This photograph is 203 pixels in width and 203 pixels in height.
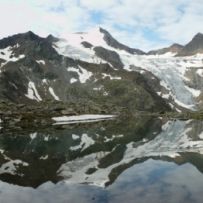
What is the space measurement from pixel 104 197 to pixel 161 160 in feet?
75.4

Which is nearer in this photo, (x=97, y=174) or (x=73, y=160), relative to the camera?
(x=97, y=174)

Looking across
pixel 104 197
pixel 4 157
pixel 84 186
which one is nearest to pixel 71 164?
pixel 4 157

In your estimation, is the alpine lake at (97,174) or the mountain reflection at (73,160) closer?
the alpine lake at (97,174)

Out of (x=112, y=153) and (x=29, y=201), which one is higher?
(x=29, y=201)

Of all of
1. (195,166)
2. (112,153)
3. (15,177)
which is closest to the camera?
(15,177)

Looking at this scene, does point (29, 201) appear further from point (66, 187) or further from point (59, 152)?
point (59, 152)

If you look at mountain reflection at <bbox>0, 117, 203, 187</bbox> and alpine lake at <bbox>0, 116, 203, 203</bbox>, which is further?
mountain reflection at <bbox>0, 117, 203, 187</bbox>

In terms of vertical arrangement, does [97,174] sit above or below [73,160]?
above

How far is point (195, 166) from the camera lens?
44.9 metres

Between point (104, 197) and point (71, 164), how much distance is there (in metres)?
18.0

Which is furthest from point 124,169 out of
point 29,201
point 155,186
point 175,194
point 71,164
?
point 29,201

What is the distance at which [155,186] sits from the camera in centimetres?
3225

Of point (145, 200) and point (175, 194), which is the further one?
point (175, 194)

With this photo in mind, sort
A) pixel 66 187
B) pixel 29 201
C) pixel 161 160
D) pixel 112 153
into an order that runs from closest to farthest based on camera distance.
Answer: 1. pixel 29 201
2. pixel 66 187
3. pixel 161 160
4. pixel 112 153
